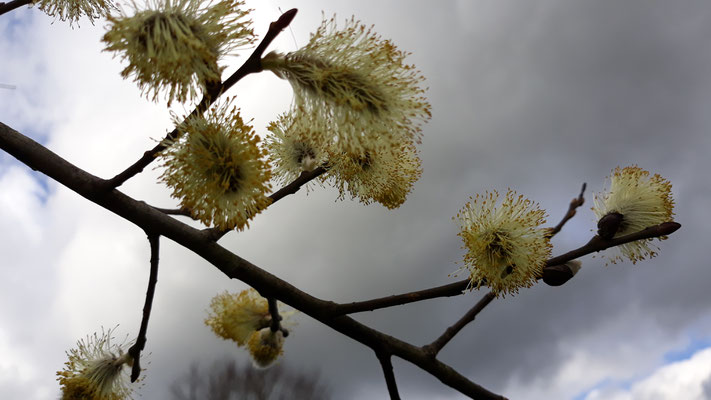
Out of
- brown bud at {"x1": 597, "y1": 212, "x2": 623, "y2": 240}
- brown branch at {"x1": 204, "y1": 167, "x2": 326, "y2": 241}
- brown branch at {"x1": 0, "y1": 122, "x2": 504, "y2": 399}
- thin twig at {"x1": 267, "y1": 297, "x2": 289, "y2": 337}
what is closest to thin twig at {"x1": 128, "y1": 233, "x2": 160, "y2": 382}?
brown branch at {"x1": 0, "y1": 122, "x2": 504, "y2": 399}

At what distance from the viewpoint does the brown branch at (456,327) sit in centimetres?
188

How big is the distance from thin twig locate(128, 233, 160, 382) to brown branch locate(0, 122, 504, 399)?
8 centimetres

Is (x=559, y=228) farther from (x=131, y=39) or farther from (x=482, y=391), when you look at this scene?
(x=131, y=39)

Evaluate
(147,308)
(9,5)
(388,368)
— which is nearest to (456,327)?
(388,368)

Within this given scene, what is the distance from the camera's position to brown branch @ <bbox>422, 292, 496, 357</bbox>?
1878 mm

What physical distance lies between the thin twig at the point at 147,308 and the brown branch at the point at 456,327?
0.95 metres

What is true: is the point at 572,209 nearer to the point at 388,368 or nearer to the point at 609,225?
the point at 609,225

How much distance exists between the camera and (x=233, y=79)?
126 centimetres

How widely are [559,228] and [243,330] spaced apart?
1.64 m

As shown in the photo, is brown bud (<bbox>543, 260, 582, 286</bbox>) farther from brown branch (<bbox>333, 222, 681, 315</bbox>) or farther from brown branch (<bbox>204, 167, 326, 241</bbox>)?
brown branch (<bbox>204, 167, 326, 241</bbox>)

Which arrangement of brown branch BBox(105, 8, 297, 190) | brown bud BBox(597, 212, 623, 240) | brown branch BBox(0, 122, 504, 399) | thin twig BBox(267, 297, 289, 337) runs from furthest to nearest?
thin twig BBox(267, 297, 289, 337)
brown bud BBox(597, 212, 623, 240)
brown branch BBox(0, 122, 504, 399)
brown branch BBox(105, 8, 297, 190)

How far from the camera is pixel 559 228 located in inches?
98.4

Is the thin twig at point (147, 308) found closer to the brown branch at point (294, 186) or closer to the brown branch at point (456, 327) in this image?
the brown branch at point (294, 186)

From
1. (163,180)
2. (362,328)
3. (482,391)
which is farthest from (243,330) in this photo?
(163,180)
